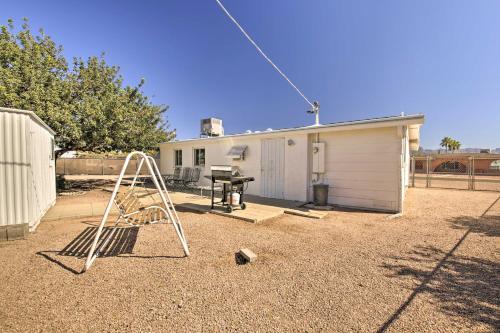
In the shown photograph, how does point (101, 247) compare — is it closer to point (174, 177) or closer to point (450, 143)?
point (174, 177)

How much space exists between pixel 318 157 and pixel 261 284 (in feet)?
19.2

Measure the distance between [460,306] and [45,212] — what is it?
812cm

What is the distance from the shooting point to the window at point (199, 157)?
11930mm

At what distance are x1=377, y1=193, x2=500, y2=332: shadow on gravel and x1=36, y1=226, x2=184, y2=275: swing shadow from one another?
3214mm

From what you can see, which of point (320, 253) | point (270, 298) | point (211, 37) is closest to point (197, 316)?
point (270, 298)

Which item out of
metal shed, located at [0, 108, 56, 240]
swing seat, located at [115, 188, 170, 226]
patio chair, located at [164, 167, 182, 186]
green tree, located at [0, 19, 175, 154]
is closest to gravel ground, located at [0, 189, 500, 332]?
metal shed, located at [0, 108, 56, 240]

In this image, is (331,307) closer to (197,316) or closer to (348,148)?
(197,316)

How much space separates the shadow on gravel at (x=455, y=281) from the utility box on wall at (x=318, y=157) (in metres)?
4.08

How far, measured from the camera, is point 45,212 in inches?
228

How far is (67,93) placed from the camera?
9023 millimetres

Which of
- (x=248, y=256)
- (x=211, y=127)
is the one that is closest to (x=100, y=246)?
(x=248, y=256)

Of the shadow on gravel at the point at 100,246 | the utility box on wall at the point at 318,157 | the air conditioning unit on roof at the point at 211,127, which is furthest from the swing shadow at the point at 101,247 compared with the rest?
the air conditioning unit on roof at the point at 211,127

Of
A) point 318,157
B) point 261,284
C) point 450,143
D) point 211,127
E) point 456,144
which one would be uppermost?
point 450,143

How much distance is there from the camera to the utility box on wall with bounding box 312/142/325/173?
7.74 m
